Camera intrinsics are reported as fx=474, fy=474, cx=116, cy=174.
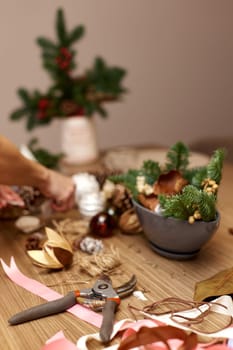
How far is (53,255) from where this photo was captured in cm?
85

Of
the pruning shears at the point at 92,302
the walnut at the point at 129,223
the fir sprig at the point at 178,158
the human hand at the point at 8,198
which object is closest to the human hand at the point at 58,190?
the human hand at the point at 8,198

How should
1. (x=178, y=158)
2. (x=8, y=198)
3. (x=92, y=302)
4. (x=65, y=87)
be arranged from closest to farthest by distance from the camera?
(x=92, y=302) → (x=178, y=158) → (x=8, y=198) → (x=65, y=87)

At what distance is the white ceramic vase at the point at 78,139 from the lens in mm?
1565

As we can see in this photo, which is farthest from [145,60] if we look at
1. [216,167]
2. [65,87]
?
[216,167]

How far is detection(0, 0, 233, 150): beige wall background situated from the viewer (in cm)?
225

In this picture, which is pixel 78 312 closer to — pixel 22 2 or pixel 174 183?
pixel 174 183

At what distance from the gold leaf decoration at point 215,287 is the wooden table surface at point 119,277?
0.02 meters

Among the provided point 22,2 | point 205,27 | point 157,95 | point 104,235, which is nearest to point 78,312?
point 104,235

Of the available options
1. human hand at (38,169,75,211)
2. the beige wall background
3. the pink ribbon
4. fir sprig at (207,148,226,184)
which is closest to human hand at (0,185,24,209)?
human hand at (38,169,75,211)

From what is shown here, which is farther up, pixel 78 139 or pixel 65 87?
pixel 65 87

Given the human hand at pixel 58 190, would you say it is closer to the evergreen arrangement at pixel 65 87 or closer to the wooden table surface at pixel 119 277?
the wooden table surface at pixel 119 277

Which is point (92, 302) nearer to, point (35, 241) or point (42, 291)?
point (42, 291)

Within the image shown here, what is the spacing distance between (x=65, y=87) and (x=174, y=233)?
0.85 meters

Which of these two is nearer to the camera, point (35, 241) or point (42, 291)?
point (42, 291)
